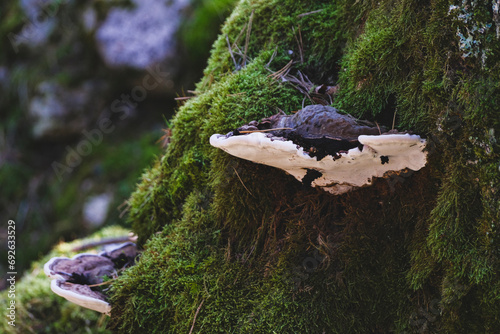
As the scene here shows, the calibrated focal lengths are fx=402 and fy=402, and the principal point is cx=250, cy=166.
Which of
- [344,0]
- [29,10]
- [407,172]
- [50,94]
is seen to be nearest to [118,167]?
[50,94]

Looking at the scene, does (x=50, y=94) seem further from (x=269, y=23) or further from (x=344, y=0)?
(x=344, y=0)

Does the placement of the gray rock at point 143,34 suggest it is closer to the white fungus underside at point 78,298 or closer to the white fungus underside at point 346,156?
the white fungus underside at point 78,298

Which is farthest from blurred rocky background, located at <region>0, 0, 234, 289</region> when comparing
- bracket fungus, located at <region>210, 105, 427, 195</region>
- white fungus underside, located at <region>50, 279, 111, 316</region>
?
bracket fungus, located at <region>210, 105, 427, 195</region>

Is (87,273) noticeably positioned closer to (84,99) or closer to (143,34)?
(143,34)

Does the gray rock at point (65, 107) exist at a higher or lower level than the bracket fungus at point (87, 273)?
lower

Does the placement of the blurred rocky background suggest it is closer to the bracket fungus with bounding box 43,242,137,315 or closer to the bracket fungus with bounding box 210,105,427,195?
the bracket fungus with bounding box 43,242,137,315

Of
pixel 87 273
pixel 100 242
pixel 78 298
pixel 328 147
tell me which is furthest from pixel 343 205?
pixel 100 242

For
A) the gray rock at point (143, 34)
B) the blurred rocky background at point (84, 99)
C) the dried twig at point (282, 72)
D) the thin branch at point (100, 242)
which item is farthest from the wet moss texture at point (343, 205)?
the gray rock at point (143, 34)
